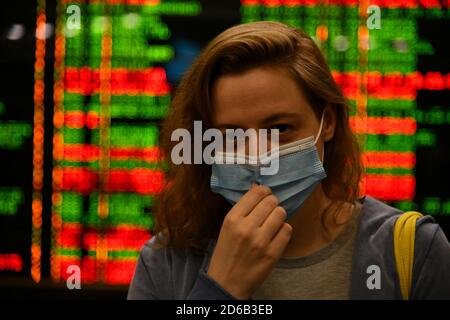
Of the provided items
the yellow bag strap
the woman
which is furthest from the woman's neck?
the yellow bag strap

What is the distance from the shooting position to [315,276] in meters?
1.23

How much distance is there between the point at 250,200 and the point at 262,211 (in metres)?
0.03

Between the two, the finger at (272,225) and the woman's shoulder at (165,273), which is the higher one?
the finger at (272,225)

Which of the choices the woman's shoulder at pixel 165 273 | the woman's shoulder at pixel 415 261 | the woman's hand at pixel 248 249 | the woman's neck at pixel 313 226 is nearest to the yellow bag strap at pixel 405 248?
the woman's shoulder at pixel 415 261

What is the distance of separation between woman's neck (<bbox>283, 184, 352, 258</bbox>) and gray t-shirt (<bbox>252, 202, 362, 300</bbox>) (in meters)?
0.02

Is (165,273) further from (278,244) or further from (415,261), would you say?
(415,261)

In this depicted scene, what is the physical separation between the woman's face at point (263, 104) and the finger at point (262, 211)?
14 cm

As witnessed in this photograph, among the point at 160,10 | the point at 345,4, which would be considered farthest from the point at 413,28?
the point at 160,10

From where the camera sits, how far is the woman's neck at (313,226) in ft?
4.22

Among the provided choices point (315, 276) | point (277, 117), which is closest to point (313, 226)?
point (315, 276)

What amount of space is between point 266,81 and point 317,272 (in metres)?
0.38

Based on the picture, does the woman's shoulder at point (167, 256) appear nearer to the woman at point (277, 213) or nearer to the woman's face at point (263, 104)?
the woman at point (277, 213)

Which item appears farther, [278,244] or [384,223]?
[384,223]
